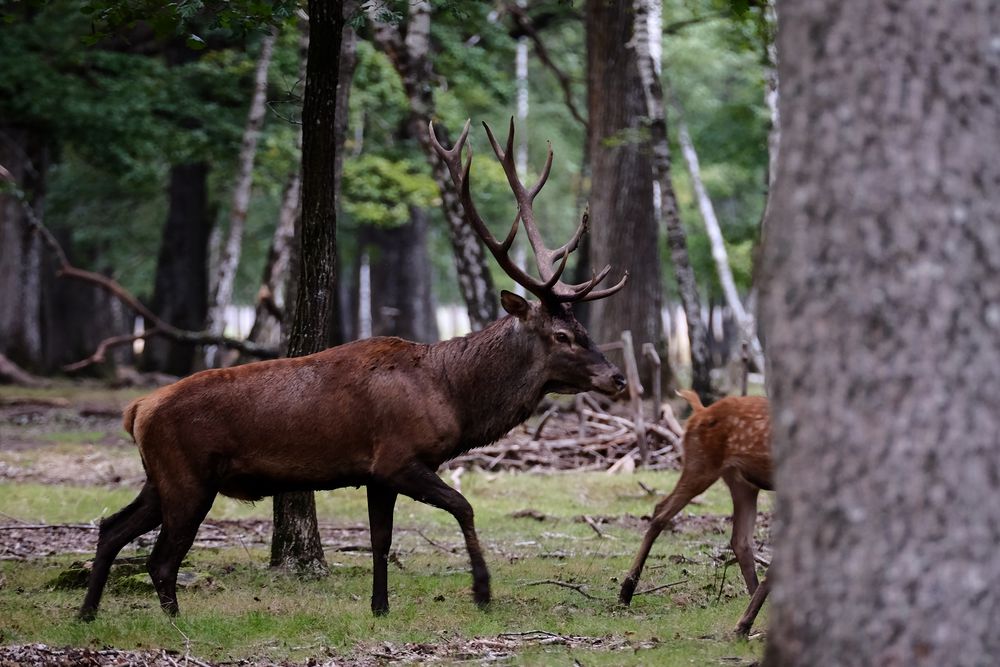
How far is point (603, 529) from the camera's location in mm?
10578

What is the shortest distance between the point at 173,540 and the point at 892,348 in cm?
490

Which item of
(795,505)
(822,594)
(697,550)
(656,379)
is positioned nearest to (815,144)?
(795,505)

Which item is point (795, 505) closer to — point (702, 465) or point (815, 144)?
point (815, 144)

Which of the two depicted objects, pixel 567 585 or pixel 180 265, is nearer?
pixel 567 585

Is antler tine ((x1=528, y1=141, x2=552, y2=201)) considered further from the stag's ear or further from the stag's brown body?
the stag's brown body

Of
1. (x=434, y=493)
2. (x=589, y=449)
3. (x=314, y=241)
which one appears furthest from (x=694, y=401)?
(x=589, y=449)

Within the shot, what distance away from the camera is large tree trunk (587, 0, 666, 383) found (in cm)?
1848

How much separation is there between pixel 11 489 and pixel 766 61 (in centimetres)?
989

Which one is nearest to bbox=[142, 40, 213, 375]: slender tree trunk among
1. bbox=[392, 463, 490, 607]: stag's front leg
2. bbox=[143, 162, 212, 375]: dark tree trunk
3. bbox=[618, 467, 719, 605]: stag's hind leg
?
bbox=[143, 162, 212, 375]: dark tree trunk

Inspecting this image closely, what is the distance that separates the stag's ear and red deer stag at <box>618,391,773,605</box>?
128cm

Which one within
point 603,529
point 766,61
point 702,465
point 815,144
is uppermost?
point 766,61

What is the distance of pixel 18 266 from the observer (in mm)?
25859

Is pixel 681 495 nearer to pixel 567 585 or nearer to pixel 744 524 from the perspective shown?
pixel 744 524

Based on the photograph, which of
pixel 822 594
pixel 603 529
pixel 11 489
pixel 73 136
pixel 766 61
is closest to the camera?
pixel 822 594
